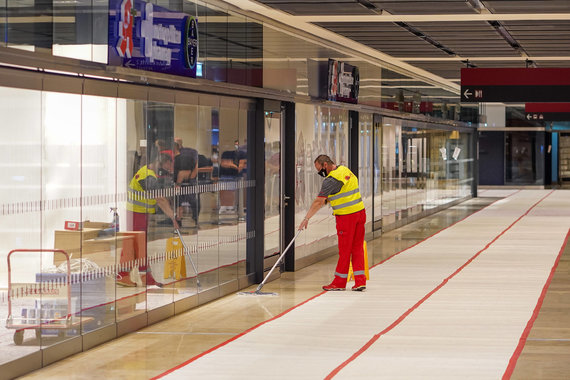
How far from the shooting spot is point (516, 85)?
57.8 ft

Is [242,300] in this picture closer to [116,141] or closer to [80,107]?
[116,141]

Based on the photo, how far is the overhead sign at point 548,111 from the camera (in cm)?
3142

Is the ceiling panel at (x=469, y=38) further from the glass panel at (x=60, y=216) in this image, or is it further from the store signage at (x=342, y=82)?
the glass panel at (x=60, y=216)

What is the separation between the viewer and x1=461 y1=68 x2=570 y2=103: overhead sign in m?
17.5

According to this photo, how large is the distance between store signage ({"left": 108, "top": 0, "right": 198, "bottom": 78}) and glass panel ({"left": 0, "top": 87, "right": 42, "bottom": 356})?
Answer: 3.68ft

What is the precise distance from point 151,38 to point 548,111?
956 inches

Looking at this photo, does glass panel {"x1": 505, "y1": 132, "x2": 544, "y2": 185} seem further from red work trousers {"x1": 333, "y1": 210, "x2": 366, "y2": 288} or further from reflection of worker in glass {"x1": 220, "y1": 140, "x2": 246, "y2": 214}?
reflection of worker in glass {"x1": 220, "y1": 140, "x2": 246, "y2": 214}

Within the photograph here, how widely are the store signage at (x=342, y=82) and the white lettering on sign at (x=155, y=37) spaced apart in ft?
20.1

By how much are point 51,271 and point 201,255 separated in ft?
10.4

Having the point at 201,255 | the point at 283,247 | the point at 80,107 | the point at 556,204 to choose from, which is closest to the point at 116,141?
the point at 80,107

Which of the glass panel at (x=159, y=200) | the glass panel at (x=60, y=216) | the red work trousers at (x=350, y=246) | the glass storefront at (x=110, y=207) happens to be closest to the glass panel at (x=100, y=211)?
the glass storefront at (x=110, y=207)

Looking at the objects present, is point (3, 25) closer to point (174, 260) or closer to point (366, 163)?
point (174, 260)

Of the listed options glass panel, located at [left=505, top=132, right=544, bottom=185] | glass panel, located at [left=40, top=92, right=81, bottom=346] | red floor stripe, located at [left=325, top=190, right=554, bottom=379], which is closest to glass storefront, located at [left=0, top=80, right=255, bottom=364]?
glass panel, located at [left=40, top=92, right=81, bottom=346]

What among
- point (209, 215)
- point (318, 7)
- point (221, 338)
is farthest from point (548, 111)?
point (221, 338)
